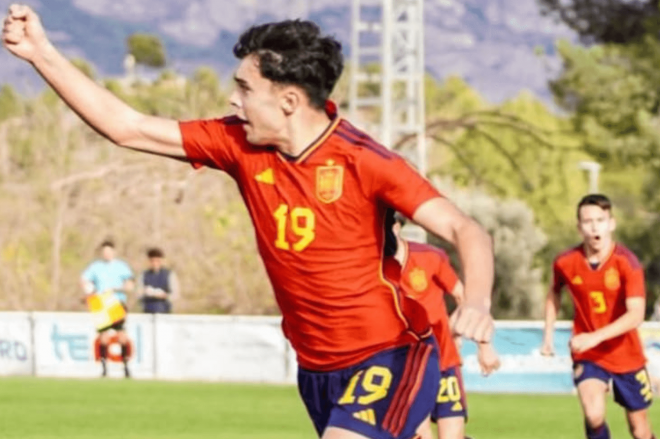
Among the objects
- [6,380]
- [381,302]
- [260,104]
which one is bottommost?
[6,380]

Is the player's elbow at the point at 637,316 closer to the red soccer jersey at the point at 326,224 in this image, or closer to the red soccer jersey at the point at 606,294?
the red soccer jersey at the point at 606,294

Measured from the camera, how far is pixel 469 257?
21.1 ft

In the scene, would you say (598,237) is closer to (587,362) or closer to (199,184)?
(587,362)

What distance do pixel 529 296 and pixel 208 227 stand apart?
35.1 ft

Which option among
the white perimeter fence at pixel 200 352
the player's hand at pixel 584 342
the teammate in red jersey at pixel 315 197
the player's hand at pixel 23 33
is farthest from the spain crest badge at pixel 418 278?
the white perimeter fence at pixel 200 352

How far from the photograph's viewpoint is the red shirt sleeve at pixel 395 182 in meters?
6.81

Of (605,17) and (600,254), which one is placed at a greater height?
(605,17)

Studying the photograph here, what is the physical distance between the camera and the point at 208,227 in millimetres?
40250

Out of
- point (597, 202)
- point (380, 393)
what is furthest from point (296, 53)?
point (597, 202)

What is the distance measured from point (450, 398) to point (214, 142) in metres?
5.21

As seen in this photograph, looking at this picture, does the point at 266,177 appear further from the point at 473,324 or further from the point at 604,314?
the point at 604,314

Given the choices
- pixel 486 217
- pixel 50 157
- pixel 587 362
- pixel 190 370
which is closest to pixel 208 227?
pixel 50 157

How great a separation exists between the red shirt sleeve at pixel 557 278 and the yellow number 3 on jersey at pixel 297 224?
677 cm

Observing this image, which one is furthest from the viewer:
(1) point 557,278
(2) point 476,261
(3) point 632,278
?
(1) point 557,278
